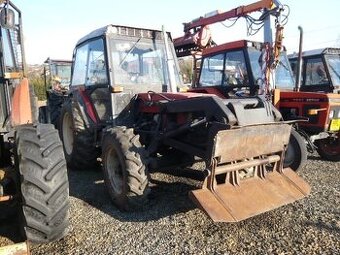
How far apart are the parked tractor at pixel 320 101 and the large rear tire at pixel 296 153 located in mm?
734

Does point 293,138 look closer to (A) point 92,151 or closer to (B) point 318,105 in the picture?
(B) point 318,105

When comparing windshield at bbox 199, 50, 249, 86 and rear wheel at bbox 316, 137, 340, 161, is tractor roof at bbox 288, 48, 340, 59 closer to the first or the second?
rear wheel at bbox 316, 137, 340, 161

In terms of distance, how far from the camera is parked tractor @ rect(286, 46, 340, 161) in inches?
284

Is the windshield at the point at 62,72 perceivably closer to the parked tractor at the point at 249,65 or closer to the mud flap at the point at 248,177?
the parked tractor at the point at 249,65

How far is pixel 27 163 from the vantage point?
127 inches

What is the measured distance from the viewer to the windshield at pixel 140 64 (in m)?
5.61

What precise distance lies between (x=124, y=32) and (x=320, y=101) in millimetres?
3931

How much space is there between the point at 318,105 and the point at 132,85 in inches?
146

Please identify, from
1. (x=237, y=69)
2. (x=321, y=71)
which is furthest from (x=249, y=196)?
(x=321, y=71)

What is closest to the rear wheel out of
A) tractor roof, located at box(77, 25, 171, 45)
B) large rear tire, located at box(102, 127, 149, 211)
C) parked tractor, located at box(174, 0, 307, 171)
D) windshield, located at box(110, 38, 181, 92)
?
parked tractor, located at box(174, 0, 307, 171)

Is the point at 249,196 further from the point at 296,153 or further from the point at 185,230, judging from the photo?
the point at 296,153

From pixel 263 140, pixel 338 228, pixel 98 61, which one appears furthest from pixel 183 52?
pixel 338 228

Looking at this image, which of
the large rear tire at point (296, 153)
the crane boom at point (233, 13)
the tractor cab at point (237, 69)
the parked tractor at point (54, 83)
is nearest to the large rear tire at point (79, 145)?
the parked tractor at point (54, 83)

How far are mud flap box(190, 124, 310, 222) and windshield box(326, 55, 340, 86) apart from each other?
455cm
